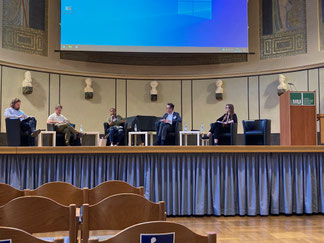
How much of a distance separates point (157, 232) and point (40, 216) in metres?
0.67

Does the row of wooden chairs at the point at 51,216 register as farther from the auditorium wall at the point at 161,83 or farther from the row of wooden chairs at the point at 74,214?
the auditorium wall at the point at 161,83

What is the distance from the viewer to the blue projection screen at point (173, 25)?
8.95 m

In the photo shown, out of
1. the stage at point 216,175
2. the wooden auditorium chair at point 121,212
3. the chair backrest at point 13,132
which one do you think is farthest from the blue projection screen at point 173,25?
the wooden auditorium chair at point 121,212

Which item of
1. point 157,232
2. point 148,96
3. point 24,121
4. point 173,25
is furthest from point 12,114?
point 157,232

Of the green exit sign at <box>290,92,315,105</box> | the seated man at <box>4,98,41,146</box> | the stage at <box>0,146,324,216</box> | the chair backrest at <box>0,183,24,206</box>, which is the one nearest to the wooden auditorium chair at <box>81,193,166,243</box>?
the chair backrest at <box>0,183,24,206</box>

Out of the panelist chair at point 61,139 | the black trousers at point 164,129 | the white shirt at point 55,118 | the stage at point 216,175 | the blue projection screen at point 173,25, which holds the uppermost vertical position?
the blue projection screen at point 173,25

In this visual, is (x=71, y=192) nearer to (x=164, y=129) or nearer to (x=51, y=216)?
(x=51, y=216)

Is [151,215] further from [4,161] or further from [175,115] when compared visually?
[175,115]

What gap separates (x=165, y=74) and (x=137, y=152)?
240 inches

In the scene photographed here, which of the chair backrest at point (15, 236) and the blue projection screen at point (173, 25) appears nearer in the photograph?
the chair backrest at point (15, 236)

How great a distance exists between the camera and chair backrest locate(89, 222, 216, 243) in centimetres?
129

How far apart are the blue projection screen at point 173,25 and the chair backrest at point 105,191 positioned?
268 inches

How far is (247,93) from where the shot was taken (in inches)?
377

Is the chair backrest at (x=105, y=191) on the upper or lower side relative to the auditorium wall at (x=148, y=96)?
lower
